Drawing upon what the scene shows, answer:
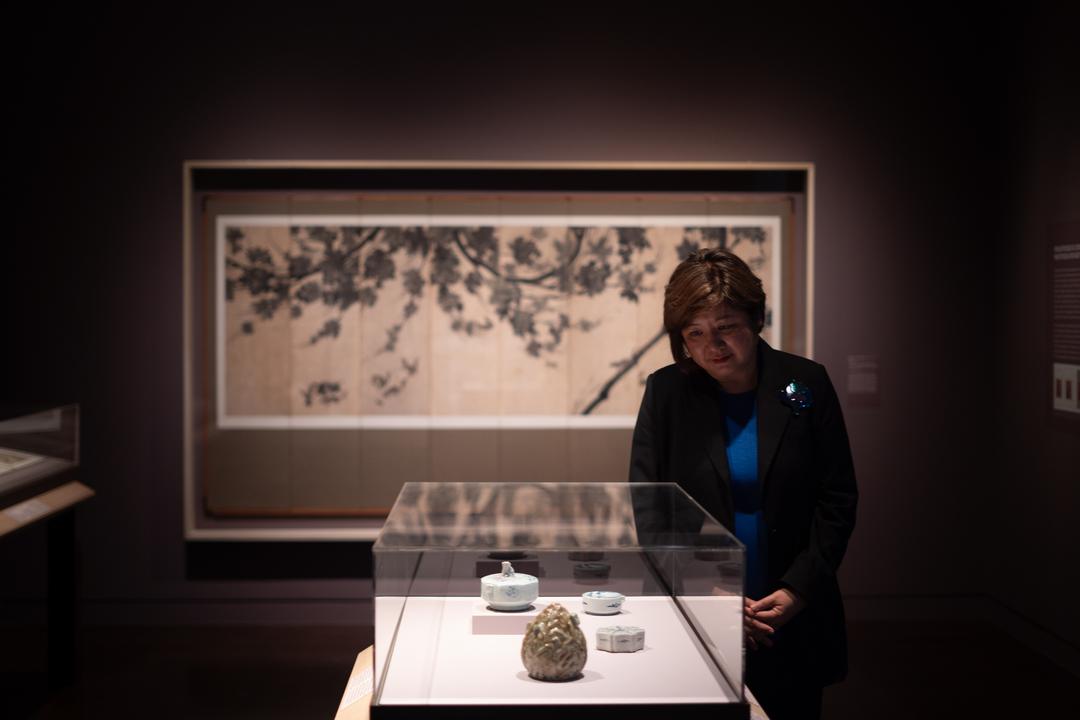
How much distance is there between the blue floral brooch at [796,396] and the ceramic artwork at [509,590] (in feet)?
2.64

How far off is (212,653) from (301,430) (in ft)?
3.69

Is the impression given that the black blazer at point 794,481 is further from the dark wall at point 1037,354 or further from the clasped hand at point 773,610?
the dark wall at point 1037,354

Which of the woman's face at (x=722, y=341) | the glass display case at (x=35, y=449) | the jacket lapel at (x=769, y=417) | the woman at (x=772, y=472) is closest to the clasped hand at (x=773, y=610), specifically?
the woman at (x=772, y=472)

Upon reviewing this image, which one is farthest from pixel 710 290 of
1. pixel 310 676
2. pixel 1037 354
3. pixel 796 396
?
pixel 1037 354

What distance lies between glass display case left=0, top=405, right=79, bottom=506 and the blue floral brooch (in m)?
2.93

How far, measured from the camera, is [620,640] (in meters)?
1.89

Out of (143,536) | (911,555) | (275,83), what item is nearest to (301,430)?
(143,536)

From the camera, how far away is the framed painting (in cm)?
522

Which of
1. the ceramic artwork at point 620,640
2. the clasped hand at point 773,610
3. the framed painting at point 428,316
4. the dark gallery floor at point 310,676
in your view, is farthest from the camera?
the framed painting at point 428,316

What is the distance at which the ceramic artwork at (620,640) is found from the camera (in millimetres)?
1891

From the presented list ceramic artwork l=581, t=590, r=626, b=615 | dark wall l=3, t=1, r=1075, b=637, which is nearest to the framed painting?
dark wall l=3, t=1, r=1075, b=637

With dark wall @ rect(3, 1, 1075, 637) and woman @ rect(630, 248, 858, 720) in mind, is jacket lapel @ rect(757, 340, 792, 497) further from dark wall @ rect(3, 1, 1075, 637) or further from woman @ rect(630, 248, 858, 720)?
dark wall @ rect(3, 1, 1075, 637)

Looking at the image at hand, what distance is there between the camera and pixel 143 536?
17.4 feet

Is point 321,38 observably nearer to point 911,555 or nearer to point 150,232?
point 150,232
